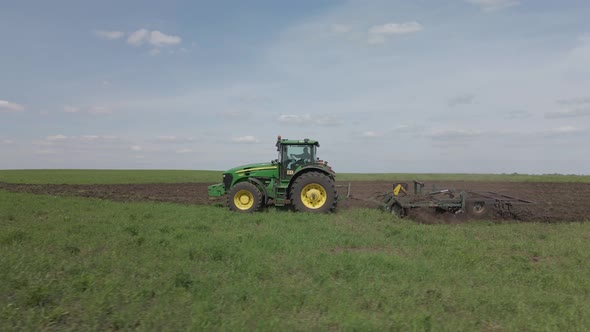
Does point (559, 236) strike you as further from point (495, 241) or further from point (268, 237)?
point (268, 237)

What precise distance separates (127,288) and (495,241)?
821 cm

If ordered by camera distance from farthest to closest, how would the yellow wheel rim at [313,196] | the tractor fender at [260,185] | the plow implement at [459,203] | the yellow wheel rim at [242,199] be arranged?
1. the tractor fender at [260,185]
2. the yellow wheel rim at [242,199]
3. the yellow wheel rim at [313,196]
4. the plow implement at [459,203]

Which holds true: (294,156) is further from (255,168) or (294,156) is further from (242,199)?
(242,199)

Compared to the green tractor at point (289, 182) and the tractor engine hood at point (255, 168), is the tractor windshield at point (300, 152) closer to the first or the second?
the green tractor at point (289, 182)

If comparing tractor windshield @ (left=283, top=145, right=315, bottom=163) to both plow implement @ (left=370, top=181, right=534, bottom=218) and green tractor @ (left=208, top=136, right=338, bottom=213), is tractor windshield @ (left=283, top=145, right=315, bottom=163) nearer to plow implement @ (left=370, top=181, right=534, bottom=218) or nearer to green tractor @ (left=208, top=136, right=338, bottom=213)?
green tractor @ (left=208, top=136, right=338, bottom=213)

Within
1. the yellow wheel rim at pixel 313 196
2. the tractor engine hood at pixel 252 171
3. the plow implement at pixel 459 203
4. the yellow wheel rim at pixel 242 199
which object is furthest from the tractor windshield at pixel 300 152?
the plow implement at pixel 459 203

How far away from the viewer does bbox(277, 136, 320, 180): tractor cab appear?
1492cm

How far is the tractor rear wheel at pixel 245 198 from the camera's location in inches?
580

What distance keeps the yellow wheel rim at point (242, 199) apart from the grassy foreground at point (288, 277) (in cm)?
331

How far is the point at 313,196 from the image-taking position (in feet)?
48.2

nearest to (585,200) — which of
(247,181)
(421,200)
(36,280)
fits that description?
(421,200)

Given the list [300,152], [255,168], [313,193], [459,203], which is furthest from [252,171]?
[459,203]

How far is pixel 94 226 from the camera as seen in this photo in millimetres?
11070

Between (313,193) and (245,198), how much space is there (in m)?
2.39
